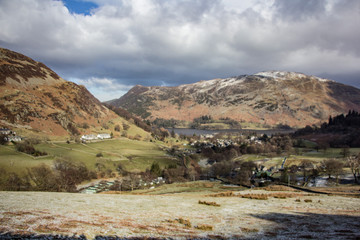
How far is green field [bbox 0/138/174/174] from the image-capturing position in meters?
84.9

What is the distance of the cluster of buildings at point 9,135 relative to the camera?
361 feet

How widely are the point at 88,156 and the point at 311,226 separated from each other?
4608 inches

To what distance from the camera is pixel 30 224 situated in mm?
12383

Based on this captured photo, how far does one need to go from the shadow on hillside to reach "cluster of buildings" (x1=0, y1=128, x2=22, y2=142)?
13306 centimetres

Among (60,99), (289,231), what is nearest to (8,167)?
(289,231)

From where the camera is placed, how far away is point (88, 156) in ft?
378

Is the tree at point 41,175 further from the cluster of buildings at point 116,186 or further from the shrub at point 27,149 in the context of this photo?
the shrub at point 27,149

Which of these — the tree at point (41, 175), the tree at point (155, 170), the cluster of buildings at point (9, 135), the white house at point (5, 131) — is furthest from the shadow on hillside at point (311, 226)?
the white house at point (5, 131)

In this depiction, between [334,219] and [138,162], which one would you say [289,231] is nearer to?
[334,219]

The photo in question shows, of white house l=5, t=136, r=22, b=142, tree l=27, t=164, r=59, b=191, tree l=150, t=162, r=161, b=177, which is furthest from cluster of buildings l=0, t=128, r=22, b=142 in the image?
tree l=150, t=162, r=161, b=177

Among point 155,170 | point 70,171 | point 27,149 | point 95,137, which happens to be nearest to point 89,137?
point 95,137

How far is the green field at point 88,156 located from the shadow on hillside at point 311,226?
91.6 meters

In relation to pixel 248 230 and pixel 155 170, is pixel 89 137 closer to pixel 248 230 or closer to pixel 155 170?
pixel 155 170

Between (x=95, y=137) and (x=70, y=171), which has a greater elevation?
(x=95, y=137)
